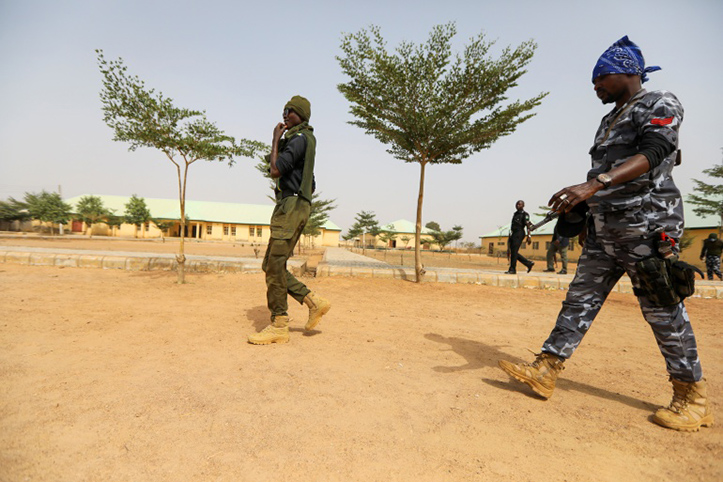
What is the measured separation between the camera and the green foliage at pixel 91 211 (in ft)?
118

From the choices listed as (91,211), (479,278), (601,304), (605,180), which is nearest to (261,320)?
(601,304)

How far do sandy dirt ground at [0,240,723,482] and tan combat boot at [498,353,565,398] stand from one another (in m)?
0.09

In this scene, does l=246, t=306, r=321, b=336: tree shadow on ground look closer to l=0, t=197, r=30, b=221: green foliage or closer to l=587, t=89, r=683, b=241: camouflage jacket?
l=587, t=89, r=683, b=241: camouflage jacket

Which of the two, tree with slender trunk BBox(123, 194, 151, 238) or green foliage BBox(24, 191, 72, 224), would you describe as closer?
green foliage BBox(24, 191, 72, 224)

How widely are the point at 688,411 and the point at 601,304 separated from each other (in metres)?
0.66

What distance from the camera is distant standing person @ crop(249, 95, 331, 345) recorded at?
2925mm

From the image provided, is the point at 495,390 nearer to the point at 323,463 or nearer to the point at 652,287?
the point at 652,287

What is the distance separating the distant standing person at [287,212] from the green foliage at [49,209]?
41302mm

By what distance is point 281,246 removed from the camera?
9.46 ft

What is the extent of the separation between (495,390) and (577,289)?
86 cm

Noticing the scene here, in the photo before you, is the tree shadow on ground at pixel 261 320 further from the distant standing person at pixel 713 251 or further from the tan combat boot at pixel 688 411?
the distant standing person at pixel 713 251

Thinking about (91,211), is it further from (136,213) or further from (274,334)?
(274,334)

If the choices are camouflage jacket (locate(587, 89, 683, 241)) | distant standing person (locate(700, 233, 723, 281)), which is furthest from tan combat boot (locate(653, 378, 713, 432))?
distant standing person (locate(700, 233, 723, 281))

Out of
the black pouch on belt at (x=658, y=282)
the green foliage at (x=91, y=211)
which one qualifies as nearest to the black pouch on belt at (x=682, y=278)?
the black pouch on belt at (x=658, y=282)
